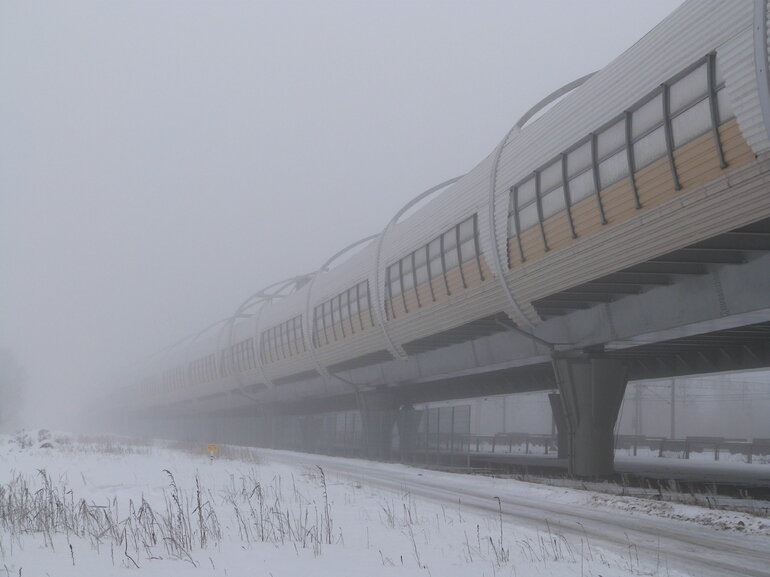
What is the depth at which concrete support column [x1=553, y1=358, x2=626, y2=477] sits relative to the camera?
67.9 feet

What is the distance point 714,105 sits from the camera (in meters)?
Answer: 13.2

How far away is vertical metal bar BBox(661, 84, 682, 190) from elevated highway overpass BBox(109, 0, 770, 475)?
Answer: 0.03 m

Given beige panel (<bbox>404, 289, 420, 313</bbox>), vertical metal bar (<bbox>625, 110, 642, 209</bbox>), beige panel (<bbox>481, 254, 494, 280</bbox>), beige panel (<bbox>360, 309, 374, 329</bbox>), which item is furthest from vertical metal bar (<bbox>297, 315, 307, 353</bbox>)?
vertical metal bar (<bbox>625, 110, 642, 209</bbox>)

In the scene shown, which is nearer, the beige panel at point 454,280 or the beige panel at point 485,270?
the beige panel at point 485,270

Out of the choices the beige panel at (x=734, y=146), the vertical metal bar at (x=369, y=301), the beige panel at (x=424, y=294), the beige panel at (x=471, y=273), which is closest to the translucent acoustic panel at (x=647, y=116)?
the beige panel at (x=734, y=146)

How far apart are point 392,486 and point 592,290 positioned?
7.14 m

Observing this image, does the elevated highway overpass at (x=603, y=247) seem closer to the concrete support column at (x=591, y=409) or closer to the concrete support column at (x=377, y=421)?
the concrete support column at (x=591, y=409)

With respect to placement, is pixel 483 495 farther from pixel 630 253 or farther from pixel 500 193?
pixel 500 193

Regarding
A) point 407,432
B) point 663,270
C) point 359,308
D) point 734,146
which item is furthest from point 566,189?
point 407,432

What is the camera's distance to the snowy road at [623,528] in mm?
8164

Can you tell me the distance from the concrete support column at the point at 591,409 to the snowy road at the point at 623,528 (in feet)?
9.99

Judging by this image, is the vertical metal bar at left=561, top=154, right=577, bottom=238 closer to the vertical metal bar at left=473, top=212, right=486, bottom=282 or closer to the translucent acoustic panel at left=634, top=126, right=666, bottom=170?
the translucent acoustic panel at left=634, top=126, right=666, bottom=170

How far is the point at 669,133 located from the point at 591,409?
911cm

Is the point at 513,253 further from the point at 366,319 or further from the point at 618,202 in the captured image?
the point at 366,319
